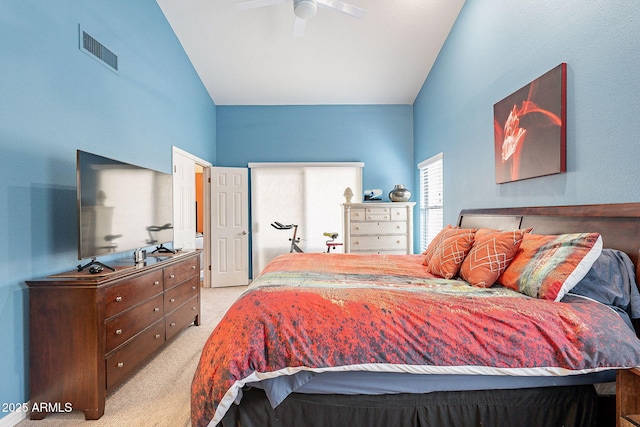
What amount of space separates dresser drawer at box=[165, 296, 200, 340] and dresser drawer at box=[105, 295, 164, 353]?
7.7 inches

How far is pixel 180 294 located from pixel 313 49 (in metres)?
3.49

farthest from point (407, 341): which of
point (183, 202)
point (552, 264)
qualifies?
point (183, 202)

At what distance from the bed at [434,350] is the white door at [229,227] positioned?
376 centimetres

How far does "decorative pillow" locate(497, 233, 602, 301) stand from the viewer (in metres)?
1.45

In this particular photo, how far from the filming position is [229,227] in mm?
5133

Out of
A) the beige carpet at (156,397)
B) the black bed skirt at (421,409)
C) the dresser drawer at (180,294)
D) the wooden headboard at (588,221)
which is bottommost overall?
the beige carpet at (156,397)

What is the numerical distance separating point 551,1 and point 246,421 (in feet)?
10.0

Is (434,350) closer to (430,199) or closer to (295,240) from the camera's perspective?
(430,199)

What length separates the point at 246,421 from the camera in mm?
1338

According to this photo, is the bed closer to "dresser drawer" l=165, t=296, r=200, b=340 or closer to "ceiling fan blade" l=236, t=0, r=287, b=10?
"dresser drawer" l=165, t=296, r=200, b=340

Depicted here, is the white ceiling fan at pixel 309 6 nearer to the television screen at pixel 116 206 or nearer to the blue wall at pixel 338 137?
the television screen at pixel 116 206

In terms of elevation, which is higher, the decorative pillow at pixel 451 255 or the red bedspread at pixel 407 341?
the decorative pillow at pixel 451 255

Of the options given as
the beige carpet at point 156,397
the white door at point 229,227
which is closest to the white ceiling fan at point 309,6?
the white door at point 229,227

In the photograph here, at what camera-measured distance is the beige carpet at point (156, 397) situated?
1760 millimetres
